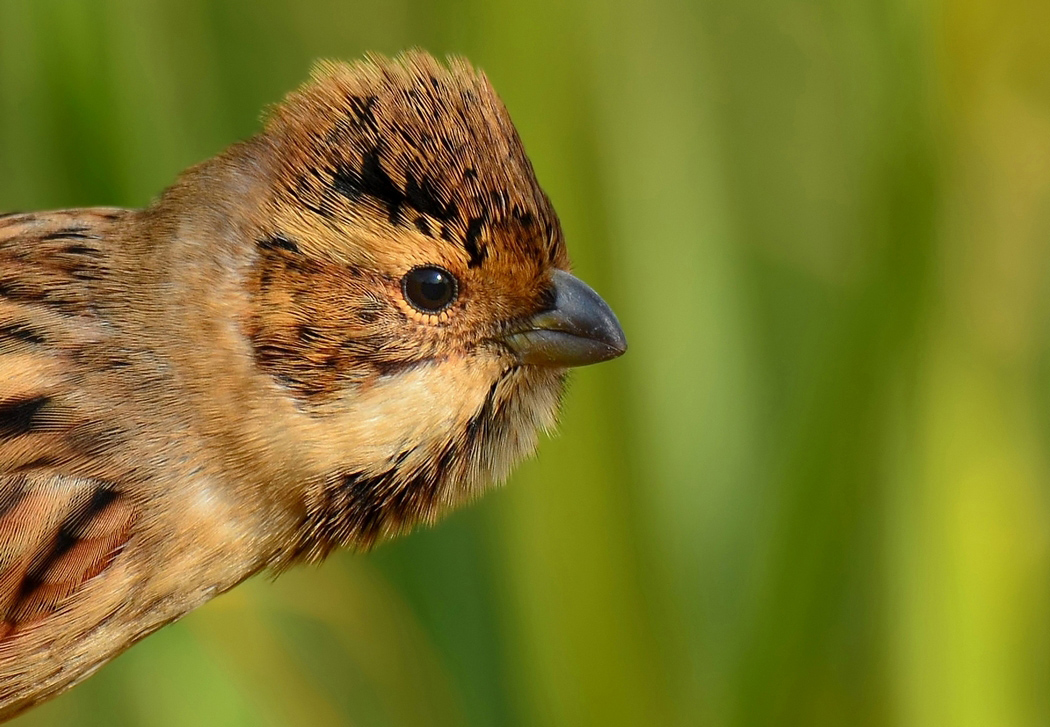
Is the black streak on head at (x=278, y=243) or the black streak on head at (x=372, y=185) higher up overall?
the black streak on head at (x=372, y=185)

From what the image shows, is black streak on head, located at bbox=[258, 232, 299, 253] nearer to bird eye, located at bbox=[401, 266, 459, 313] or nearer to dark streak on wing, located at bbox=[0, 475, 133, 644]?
bird eye, located at bbox=[401, 266, 459, 313]

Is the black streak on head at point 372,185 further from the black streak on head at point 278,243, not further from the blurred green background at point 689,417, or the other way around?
the blurred green background at point 689,417

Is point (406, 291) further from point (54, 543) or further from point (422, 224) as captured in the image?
point (54, 543)

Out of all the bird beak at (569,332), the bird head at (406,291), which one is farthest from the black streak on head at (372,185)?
the bird beak at (569,332)

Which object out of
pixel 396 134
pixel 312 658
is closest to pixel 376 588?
pixel 312 658

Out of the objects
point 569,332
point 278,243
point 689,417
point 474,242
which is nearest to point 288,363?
point 278,243

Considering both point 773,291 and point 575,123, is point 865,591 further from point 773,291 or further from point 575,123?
point 575,123
